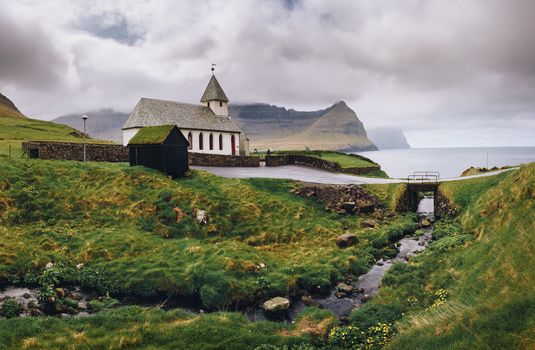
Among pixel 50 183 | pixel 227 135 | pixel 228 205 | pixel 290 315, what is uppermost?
pixel 227 135

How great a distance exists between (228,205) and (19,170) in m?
17.7

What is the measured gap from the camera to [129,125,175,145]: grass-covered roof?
125ft

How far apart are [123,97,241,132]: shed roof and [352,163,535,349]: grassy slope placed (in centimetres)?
4382

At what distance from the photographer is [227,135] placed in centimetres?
7600

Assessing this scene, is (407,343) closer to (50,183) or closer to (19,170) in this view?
(50,183)

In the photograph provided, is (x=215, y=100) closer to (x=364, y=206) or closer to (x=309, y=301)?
(x=364, y=206)

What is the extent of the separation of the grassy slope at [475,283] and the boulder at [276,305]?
381cm

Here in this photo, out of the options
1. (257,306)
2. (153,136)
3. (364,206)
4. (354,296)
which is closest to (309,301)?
(354,296)

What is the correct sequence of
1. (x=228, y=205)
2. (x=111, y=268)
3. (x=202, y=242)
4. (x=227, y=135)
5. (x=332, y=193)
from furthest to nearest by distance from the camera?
(x=227, y=135), (x=332, y=193), (x=228, y=205), (x=202, y=242), (x=111, y=268)

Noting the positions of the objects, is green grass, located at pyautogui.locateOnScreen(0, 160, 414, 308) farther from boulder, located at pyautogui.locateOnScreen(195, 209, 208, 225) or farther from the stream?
the stream

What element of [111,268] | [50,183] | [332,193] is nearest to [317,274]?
[111,268]

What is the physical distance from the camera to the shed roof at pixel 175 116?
63.9m

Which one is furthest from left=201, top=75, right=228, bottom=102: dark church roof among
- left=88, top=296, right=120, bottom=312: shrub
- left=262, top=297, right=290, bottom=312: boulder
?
left=262, top=297, right=290, bottom=312: boulder

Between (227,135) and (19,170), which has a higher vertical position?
(227,135)
